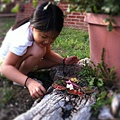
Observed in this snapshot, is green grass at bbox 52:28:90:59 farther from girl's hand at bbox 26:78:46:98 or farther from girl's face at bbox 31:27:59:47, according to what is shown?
girl's hand at bbox 26:78:46:98

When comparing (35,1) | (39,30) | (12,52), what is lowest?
(12,52)

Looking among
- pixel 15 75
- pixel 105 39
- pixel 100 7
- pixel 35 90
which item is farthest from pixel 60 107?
pixel 100 7

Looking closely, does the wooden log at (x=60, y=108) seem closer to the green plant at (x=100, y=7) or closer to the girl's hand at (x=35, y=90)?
the girl's hand at (x=35, y=90)

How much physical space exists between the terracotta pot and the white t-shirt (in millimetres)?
455

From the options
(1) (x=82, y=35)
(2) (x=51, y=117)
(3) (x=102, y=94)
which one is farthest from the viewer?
(1) (x=82, y=35)

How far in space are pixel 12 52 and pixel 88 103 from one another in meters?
0.64

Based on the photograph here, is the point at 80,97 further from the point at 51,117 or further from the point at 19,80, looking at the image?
the point at 19,80

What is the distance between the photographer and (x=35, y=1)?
170 centimetres

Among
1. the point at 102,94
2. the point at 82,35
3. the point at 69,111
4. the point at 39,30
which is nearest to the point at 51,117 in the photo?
the point at 69,111

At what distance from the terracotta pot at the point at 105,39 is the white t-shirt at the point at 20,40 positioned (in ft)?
1.49

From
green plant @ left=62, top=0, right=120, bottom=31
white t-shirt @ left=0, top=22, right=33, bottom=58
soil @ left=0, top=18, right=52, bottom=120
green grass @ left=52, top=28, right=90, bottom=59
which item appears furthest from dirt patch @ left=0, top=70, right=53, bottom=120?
green grass @ left=52, top=28, right=90, bottom=59

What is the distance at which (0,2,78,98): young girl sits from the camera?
1.90 m

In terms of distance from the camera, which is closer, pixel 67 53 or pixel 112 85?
pixel 112 85

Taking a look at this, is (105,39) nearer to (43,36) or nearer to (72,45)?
(43,36)
